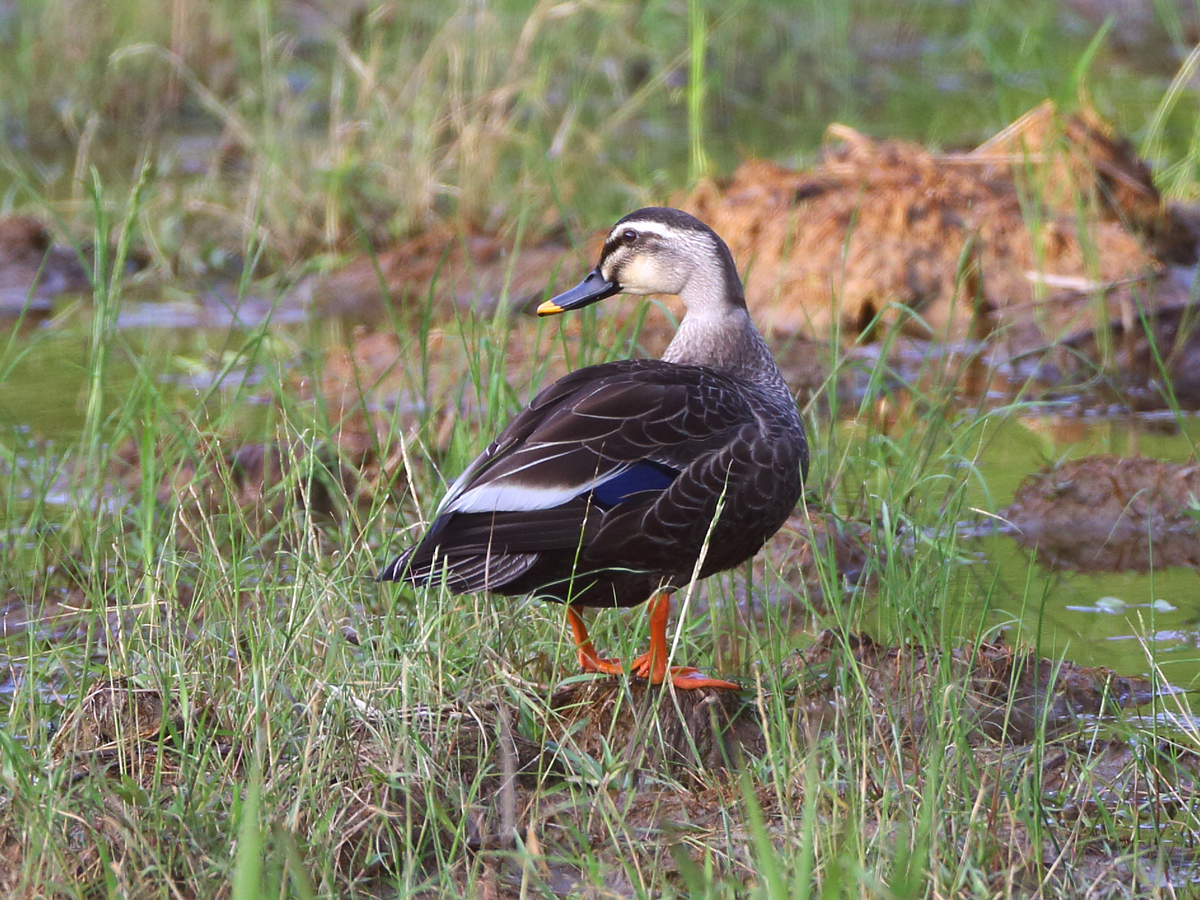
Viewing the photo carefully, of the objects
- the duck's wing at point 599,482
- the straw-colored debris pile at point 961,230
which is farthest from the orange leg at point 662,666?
the straw-colored debris pile at point 961,230

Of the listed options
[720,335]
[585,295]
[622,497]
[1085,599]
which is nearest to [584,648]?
[622,497]

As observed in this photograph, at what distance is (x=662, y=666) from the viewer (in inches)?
146

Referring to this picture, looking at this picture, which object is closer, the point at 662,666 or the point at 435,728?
the point at 435,728

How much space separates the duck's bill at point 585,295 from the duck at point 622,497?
527 millimetres

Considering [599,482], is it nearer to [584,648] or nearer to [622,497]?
[622,497]

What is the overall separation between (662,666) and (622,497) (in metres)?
0.46

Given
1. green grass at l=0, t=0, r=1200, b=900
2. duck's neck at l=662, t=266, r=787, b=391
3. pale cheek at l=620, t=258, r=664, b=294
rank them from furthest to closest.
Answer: pale cheek at l=620, t=258, r=664, b=294
duck's neck at l=662, t=266, r=787, b=391
green grass at l=0, t=0, r=1200, b=900

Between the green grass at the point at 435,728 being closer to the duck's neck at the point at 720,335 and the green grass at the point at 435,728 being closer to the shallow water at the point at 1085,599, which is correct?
the shallow water at the point at 1085,599

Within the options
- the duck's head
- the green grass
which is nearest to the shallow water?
the green grass

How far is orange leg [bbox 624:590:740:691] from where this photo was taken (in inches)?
143

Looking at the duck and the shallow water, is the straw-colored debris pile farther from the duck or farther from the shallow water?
the duck

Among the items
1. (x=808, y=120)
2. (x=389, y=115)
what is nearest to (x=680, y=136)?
(x=808, y=120)

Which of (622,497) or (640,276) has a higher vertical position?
(640,276)

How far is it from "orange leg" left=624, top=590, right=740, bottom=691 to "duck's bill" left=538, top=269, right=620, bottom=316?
925 mm
